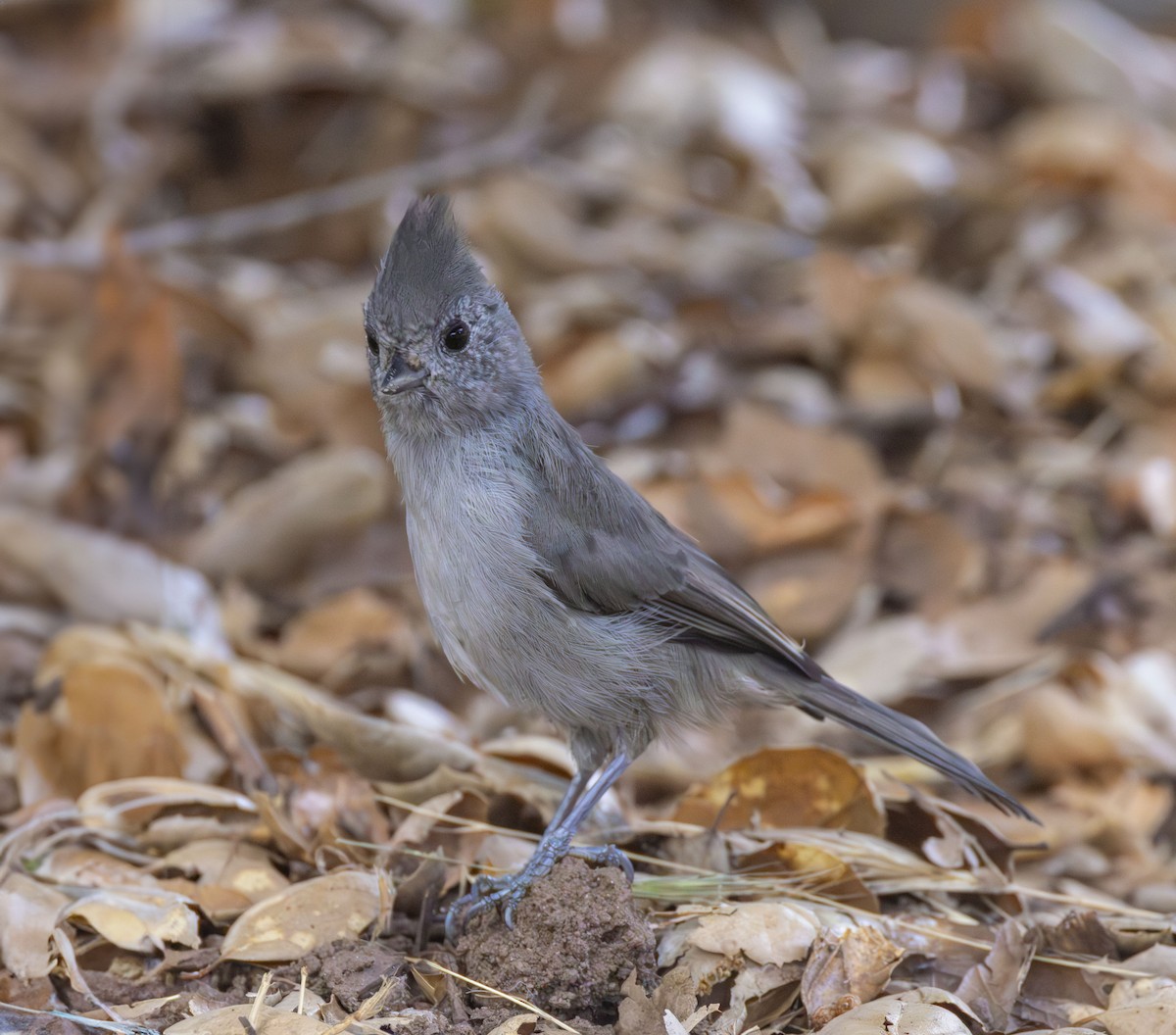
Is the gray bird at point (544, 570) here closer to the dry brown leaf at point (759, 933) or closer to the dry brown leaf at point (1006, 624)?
the dry brown leaf at point (759, 933)

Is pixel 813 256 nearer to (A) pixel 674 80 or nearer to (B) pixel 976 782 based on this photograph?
(A) pixel 674 80

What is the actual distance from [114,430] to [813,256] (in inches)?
104

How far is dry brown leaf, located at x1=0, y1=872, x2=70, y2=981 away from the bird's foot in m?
0.72

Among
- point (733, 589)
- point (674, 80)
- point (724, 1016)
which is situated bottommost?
point (724, 1016)

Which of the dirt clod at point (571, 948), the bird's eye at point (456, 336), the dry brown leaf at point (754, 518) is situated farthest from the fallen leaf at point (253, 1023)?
Result: the dry brown leaf at point (754, 518)

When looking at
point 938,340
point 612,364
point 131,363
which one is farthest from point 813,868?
point 131,363

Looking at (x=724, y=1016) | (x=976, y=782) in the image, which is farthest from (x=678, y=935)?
(x=976, y=782)

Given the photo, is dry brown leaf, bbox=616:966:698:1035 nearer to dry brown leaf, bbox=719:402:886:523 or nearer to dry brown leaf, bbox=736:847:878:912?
dry brown leaf, bbox=736:847:878:912

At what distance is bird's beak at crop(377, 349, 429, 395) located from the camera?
293 cm

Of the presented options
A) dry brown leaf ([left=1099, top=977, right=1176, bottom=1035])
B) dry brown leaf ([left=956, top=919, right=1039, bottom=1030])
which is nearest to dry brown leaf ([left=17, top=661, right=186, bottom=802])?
dry brown leaf ([left=956, top=919, right=1039, bottom=1030])

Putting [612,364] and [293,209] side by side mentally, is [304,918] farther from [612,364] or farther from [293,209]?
Result: [293,209]

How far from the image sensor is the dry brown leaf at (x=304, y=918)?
2590 millimetres

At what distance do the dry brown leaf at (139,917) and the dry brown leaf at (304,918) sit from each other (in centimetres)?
9

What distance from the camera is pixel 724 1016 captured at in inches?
98.0
